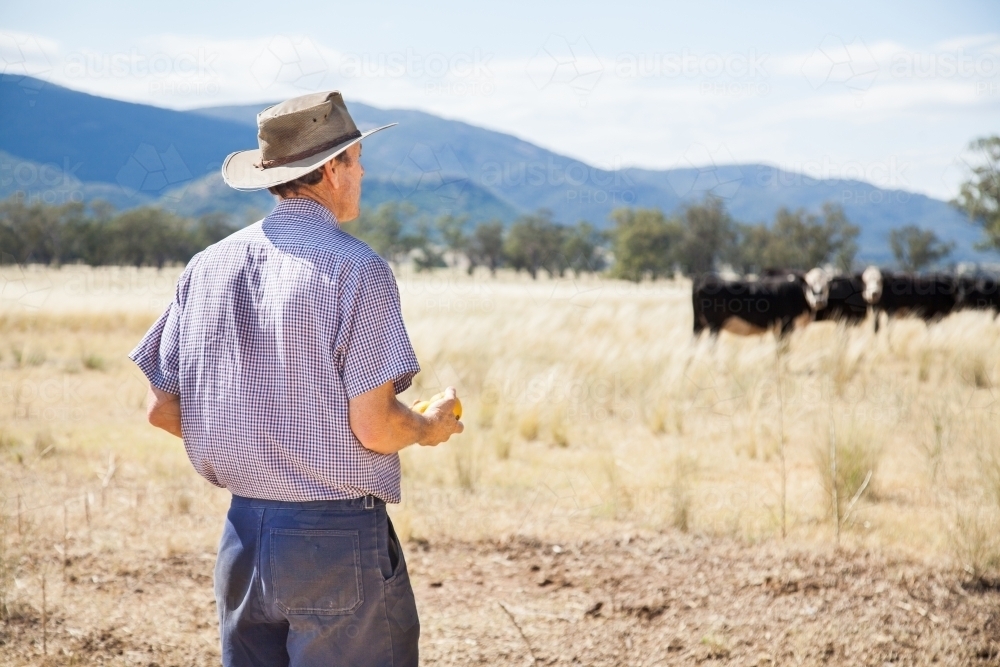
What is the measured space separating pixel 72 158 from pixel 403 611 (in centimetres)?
20512

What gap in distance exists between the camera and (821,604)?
3801mm

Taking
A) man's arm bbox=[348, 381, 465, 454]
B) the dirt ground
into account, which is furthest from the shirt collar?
the dirt ground

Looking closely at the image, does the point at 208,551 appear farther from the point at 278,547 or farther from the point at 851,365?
the point at 851,365

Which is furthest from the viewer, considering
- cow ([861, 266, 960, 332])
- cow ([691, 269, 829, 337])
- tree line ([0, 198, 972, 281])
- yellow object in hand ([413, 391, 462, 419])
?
tree line ([0, 198, 972, 281])

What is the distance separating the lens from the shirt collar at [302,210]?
217 cm

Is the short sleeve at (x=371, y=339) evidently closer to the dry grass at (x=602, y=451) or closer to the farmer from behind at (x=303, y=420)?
the farmer from behind at (x=303, y=420)

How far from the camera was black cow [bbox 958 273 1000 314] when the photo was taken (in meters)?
18.7

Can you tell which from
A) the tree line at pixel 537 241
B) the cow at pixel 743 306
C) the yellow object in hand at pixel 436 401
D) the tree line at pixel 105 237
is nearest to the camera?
the yellow object in hand at pixel 436 401

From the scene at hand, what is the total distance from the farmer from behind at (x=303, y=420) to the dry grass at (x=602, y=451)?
6.41 ft

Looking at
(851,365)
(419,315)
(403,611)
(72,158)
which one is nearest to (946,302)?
(851,365)

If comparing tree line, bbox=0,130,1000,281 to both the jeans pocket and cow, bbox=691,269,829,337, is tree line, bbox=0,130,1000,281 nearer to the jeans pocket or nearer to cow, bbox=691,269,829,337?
cow, bbox=691,269,829,337

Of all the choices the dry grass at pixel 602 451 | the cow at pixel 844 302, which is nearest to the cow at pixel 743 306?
the dry grass at pixel 602 451

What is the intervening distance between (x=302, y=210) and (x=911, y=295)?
59.3 ft

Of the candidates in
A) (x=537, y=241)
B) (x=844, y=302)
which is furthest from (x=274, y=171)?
(x=537, y=241)
